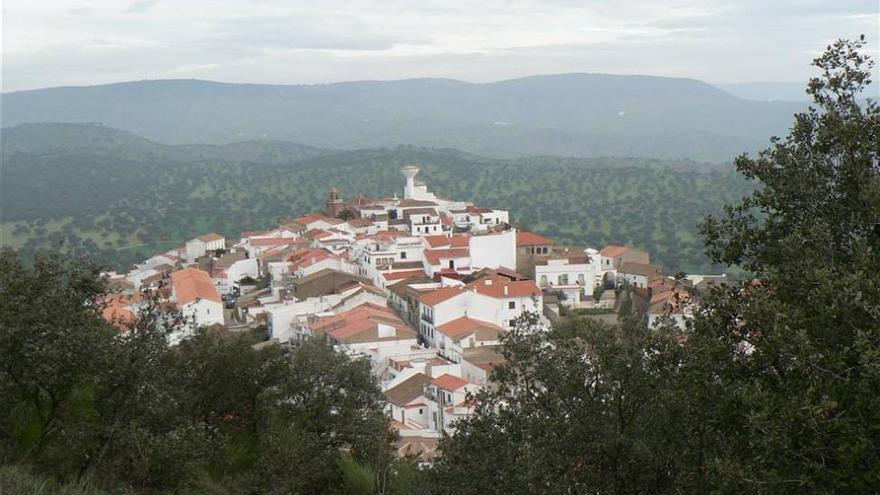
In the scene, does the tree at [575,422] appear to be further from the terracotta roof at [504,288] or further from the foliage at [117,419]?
the terracotta roof at [504,288]

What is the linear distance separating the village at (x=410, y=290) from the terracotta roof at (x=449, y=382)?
0.26ft

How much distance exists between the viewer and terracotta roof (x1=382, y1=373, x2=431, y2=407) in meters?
31.4

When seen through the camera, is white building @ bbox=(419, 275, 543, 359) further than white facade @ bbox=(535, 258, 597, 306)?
No

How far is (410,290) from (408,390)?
12.8 meters

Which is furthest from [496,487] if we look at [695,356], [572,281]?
[572,281]

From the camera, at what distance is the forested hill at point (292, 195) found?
108750mm

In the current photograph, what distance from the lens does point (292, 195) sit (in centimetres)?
14638

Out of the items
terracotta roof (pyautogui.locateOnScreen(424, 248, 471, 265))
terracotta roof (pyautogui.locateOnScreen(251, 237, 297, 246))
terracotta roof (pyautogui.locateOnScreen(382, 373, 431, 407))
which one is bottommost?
terracotta roof (pyautogui.locateOnScreen(251, 237, 297, 246))

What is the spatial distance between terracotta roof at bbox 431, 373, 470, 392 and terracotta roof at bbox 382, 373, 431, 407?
57 cm

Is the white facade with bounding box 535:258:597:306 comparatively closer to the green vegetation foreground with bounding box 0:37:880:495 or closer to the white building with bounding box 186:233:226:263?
the white building with bounding box 186:233:226:263

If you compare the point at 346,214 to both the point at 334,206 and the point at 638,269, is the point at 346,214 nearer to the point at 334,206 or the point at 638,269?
the point at 334,206

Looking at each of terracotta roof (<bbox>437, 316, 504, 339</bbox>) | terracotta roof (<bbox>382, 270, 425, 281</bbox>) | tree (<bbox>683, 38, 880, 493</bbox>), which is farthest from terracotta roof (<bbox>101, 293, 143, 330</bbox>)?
terracotta roof (<bbox>382, 270, 425, 281</bbox>)

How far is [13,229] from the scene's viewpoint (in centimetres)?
11550

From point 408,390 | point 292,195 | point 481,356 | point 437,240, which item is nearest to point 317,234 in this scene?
point 437,240
